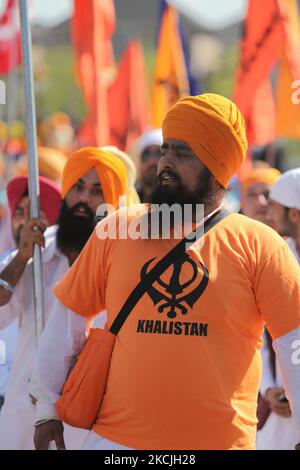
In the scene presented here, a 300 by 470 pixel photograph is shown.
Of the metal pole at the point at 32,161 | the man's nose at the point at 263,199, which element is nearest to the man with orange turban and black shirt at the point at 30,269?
Answer: the metal pole at the point at 32,161

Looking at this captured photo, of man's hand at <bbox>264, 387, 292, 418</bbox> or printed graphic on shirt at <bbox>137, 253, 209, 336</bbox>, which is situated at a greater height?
printed graphic on shirt at <bbox>137, 253, 209, 336</bbox>

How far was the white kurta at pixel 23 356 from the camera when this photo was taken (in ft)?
17.8

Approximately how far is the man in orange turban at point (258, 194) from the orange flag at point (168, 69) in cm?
304

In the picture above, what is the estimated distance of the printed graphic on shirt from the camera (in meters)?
4.05

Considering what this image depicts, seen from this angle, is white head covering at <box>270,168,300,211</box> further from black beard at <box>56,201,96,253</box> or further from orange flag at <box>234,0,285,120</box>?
orange flag at <box>234,0,285,120</box>

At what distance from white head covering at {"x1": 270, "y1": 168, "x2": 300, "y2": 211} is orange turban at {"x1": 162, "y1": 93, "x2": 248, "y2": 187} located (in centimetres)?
188

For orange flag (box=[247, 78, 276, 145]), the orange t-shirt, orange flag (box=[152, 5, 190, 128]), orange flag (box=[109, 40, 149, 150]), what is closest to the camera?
the orange t-shirt

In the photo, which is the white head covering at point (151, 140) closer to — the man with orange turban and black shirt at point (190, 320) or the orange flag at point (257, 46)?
the orange flag at point (257, 46)

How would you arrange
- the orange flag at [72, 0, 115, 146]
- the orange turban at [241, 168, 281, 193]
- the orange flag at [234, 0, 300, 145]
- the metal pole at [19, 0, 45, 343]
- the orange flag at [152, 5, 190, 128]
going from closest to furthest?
1. the metal pole at [19, 0, 45, 343]
2. the orange turban at [241, 168, 281, 193]
3. the orange flag at [234, 0, 300, 145]
4. the orange flag at [72, 0, 115, 146]
5. the orange flag at [152, 5, 190, 128]

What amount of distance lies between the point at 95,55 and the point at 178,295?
5.81 m

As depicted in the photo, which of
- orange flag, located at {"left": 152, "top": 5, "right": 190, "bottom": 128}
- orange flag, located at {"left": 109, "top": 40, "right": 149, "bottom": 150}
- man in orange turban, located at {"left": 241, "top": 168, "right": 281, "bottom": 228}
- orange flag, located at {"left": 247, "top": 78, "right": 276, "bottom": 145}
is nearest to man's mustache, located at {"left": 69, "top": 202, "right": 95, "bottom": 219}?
man in orange turban, located at {"left": 241, "top": 168, "right": 281, "bottom": 228}

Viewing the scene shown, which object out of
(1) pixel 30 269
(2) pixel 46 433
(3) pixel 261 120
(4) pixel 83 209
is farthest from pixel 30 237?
(3) pixel 261 120

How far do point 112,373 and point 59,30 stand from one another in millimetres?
46587

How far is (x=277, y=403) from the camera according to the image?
20.2 ft
